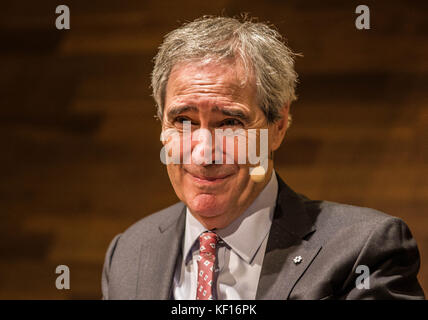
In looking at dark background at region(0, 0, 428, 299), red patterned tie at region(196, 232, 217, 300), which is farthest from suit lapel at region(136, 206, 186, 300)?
dark background at region(0, 0, 428, 299)

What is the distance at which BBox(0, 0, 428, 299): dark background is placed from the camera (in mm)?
2420

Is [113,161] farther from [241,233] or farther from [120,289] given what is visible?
[241,233]

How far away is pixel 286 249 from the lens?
5.40 feet

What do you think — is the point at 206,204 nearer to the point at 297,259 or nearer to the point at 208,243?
the point at 208,243

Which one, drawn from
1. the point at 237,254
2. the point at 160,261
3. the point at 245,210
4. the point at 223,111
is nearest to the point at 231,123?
the point at 223,111

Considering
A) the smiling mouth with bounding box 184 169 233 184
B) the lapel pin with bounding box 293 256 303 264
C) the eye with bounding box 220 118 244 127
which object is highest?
the eye with bounding box 220 118 244 127

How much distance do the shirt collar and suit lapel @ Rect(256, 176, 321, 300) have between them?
0.03 metres

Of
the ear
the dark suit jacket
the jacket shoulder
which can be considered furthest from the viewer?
the jacket shoulder

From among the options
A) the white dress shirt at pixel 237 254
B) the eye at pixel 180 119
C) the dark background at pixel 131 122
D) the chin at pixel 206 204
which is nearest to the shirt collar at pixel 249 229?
the white dress shirt at pixel 237 254

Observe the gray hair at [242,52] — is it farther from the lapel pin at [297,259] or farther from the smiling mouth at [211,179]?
the lapel pin at [297,259]

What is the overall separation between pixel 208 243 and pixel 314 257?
1.08 ft

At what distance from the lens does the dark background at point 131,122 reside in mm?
2420

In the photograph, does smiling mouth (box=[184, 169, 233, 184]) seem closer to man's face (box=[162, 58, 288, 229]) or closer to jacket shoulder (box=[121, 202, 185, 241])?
man's face (box=[162, 58, 288, 229])
